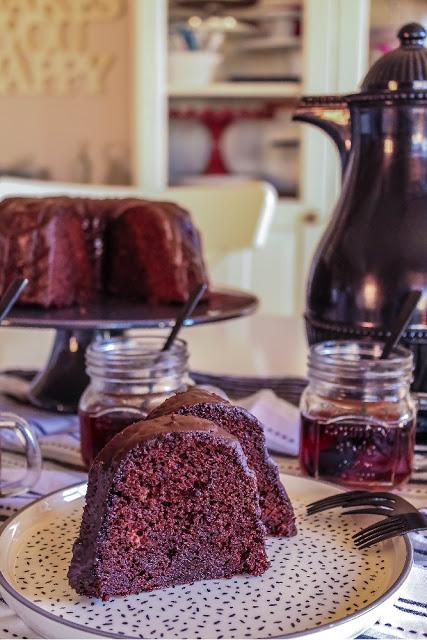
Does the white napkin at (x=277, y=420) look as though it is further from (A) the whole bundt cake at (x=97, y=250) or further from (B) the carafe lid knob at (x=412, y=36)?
(B) the carafe lid knob at (x=412, y=36)

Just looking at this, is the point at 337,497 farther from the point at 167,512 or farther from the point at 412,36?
the point at 412,36

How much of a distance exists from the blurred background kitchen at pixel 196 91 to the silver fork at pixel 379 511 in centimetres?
231

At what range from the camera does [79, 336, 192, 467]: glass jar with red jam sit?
3.03 ft

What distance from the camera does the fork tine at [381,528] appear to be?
0.70 m

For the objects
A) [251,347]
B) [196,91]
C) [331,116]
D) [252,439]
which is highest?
[196,91]

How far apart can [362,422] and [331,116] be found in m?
0.41

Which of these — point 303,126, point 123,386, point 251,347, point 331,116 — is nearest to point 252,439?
point 123,386

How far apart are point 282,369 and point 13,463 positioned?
0.57m

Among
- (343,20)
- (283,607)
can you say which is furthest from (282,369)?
(343,20)

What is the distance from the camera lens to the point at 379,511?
0.75 meters

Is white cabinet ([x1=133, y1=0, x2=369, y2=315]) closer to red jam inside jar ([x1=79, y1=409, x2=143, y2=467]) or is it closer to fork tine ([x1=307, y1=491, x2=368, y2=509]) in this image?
red jam inside jar ([x1=79, y1=409, x2=143, y2=467])

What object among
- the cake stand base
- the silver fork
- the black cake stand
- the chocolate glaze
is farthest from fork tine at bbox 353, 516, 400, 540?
the cake stand base

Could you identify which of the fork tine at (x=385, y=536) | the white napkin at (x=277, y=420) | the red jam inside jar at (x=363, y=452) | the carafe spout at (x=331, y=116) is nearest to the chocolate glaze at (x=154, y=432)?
the fork tine at (x=385, y=536)

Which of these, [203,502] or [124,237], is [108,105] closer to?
[124,237]
